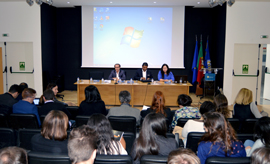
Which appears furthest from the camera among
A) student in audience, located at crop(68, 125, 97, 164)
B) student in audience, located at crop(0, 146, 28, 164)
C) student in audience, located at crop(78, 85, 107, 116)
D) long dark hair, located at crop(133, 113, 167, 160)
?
student in audience, located at crop(78, 85, 107, 116)

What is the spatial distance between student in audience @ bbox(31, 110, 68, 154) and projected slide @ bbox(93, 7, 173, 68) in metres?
6.94

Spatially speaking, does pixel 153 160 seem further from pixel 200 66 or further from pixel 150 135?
pixel 200 66

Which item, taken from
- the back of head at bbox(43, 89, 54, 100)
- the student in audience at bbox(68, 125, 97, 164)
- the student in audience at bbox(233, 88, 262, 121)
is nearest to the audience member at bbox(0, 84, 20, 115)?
the back of head at bbox(43, 89, 54, 100)

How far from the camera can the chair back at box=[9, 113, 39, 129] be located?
10.7 feet

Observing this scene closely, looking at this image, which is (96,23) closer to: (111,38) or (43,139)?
(111,38)

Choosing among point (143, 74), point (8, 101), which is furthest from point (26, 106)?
point (143, 74)

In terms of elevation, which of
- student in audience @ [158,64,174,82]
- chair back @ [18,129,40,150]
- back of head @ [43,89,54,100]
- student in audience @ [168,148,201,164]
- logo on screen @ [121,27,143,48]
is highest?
logo on screen @ [121,27,143,48]

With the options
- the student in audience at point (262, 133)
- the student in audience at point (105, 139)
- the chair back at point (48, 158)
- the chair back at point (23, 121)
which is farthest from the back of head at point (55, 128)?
the student in audience at point (262, 133)

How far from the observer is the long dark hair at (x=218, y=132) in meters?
2.22

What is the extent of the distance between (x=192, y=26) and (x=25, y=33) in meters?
6.04

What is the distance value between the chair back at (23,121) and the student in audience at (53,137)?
41.7 inches

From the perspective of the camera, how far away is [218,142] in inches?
87.4

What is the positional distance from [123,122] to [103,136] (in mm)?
1058

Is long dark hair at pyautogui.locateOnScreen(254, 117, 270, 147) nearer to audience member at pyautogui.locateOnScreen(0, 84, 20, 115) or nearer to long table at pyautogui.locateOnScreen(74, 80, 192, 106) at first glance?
audience member at pyautogui.locateOnScreen(0, 84, 20, 115)
